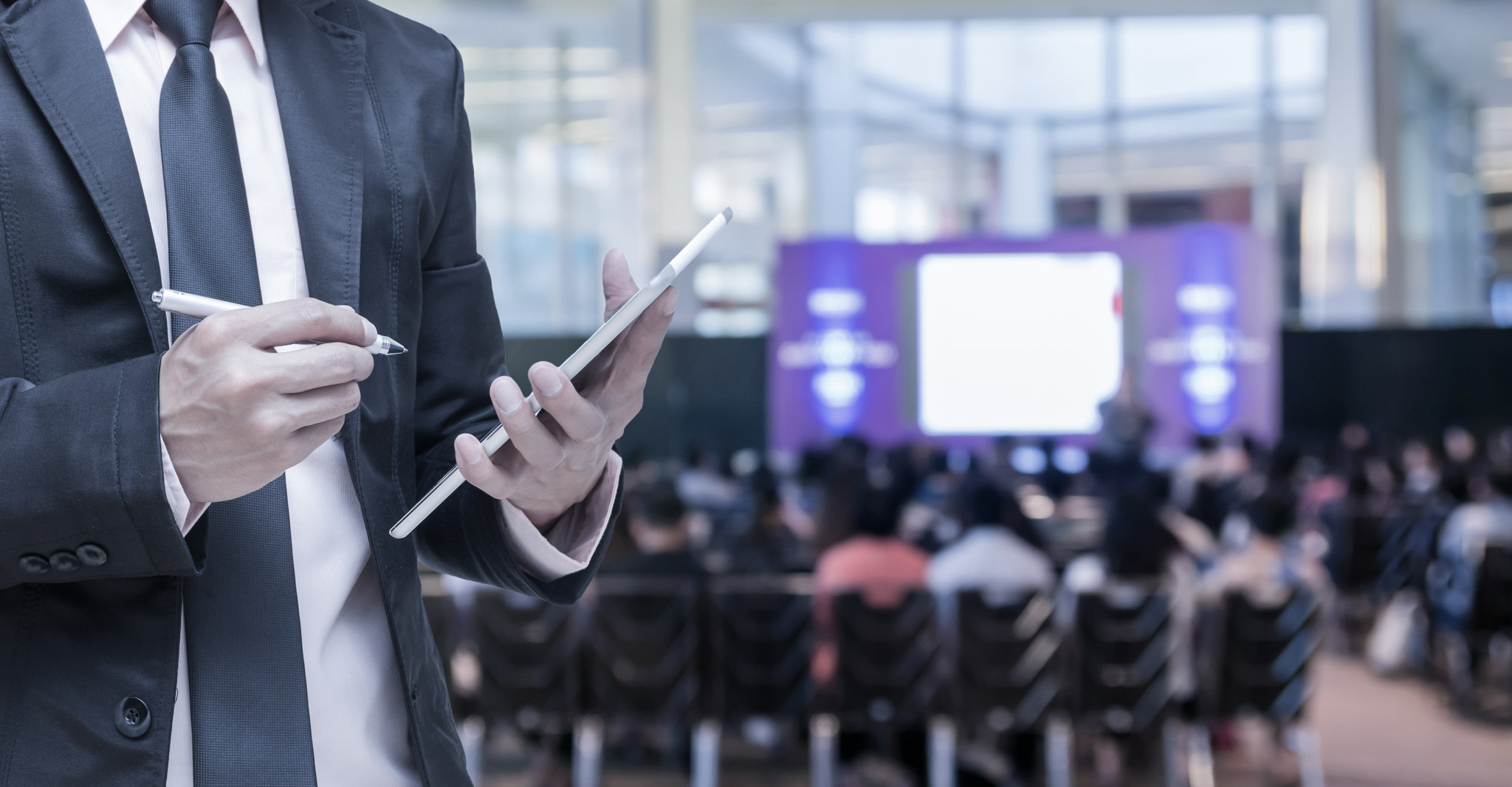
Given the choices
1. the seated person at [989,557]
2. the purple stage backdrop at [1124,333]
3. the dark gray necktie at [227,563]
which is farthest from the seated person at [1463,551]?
the dark gray necktie at [227,563]

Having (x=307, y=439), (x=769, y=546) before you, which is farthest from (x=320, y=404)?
(x=769, y=546)

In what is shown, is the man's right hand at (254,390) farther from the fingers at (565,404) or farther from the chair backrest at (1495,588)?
the chair backrest at (1495,588)

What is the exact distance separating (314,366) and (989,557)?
4.17 m

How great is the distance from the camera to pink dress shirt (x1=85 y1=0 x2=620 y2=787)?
80 cm

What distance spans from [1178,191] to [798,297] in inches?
234

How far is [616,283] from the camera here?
0.87 m

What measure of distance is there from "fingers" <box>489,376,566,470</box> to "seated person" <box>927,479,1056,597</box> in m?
3.65

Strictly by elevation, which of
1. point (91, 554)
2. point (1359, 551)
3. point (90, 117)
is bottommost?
point (1359, 551)

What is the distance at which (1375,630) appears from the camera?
7035mm

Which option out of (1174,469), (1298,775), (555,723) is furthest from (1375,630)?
(555,723)

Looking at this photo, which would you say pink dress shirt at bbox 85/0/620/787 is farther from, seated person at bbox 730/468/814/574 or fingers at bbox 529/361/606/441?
seated person at bbox 730/468/814/574

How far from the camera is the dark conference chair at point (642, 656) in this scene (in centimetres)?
407

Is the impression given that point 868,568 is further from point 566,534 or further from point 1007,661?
point 566,534

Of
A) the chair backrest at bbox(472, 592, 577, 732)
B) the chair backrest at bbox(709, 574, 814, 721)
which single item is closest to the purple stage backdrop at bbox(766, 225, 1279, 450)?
the chair backrest at bbox(709, 574, 814, 721)
